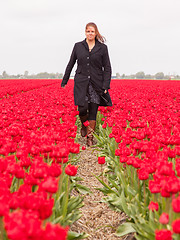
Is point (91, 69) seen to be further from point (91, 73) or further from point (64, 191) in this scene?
point (64, 191)

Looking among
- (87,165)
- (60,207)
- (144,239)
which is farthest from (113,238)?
(87,165)

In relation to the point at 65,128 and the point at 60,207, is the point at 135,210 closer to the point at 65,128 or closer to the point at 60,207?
the point at 60,207

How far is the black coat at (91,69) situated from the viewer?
5609 mm

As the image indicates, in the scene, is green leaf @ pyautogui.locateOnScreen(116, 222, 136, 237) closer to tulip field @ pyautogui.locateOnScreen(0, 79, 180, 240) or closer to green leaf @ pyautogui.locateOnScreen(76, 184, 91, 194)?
tulip field @ pyautogui.locateOnScreen(0, 79, 180, 240)

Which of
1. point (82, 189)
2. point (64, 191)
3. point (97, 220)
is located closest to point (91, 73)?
point (82, 189)

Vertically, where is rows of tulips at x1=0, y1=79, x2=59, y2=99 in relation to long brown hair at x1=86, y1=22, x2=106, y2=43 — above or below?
below

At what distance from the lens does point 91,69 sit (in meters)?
5.66

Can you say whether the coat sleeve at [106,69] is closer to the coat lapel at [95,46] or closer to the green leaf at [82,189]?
the coat lapel at [95,46]

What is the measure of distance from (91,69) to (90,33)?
750mm

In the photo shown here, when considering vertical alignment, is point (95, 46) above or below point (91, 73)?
above

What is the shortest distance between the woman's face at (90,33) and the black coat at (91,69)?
18cm

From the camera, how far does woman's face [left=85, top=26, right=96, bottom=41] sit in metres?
5.38

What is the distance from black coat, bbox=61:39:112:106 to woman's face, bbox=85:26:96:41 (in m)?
0.18

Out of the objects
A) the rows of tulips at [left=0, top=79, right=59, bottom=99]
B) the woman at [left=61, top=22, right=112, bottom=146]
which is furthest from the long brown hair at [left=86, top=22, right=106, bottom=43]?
the rows of tulips at [left=0, top=79, right=59, bottom=99]
